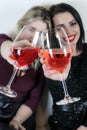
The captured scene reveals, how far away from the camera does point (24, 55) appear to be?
41.3 inches

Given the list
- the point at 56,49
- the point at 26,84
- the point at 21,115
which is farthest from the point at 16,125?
the point at 56,49

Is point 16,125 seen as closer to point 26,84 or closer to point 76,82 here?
point 26,84

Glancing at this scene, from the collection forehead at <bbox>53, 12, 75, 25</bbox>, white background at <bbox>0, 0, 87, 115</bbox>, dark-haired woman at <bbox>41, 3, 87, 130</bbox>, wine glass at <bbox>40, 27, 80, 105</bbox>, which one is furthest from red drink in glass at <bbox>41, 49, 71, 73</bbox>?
white background at <bbox>0, 0, 87, 115</bbox>

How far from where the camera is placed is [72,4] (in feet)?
4.92

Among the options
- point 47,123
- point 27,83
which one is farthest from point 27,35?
point 47,123

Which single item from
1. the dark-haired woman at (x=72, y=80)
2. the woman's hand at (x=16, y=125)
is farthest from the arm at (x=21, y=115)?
the dark-haired woman at (x=72, y=80)

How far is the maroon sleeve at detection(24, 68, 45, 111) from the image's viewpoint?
1447mm

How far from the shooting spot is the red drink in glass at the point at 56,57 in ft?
3.27

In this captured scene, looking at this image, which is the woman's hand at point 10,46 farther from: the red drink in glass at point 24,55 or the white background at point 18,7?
the white background at point 18,7

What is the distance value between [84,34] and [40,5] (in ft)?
0.88

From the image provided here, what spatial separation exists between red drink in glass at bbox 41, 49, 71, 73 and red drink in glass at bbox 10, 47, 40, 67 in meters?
0.05

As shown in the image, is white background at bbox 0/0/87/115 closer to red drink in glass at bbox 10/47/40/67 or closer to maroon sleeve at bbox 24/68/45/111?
maroon sleeve at bbox 24/68/45/111

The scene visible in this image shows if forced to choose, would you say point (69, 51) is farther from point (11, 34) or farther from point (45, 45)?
point (11, 34)

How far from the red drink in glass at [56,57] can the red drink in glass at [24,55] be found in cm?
5
